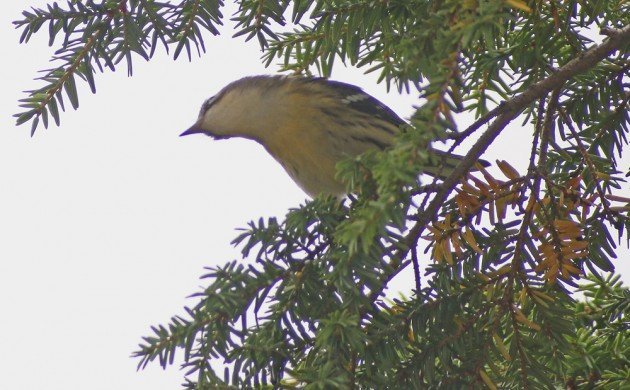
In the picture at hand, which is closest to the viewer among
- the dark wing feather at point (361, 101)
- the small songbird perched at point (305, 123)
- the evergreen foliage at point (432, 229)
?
the evergreen foliage at point (432, 229)

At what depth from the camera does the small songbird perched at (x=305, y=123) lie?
3213 millimetres

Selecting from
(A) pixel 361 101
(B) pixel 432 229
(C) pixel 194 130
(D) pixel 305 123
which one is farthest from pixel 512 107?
(C) pixel 194 130

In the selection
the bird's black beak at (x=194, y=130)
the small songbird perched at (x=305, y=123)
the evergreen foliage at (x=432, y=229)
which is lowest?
the evergreen foliage at (x=432, y=229)

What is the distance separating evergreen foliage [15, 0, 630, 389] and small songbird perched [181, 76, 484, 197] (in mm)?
620

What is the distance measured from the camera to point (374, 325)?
5.88ft

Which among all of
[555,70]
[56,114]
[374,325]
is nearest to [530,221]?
[555,70]

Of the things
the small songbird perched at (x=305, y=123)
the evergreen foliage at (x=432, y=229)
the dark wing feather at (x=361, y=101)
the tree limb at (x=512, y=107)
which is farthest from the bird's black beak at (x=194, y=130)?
the tree limb at (x=512, y=107)

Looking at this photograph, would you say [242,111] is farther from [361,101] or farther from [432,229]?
[432,229]

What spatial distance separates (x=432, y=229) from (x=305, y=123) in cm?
131

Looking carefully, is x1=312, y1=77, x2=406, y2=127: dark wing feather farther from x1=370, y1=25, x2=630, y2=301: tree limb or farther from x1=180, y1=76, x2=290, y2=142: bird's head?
x1=370, y1=25, x2=630, y2=301: tree limb

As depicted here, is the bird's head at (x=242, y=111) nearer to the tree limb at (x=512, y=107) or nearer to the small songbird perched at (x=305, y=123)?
the small songbird perched at (x=305, y=123)

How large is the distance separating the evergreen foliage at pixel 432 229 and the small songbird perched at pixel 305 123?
0.62 meters

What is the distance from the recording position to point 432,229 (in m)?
2.03

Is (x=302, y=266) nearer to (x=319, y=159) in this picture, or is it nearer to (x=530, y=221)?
(x=530, y=221)
